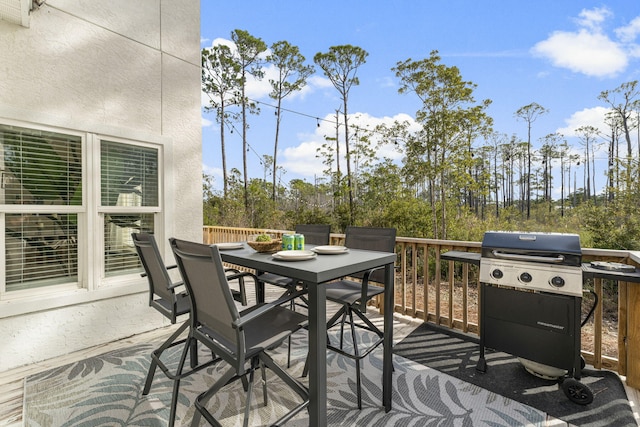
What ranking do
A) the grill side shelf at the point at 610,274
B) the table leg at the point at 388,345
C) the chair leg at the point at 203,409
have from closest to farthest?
the chair leg at the point at 203,409 < the grill side shelf at the point at 610,274 < the table leg at the point at 388,345

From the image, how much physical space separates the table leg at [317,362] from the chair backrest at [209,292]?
1.14 feet

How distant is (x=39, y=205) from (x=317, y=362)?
2.74 m

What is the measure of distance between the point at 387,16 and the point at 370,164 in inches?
222

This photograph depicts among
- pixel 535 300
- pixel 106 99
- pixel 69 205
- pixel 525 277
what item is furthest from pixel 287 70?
pixel 535 300

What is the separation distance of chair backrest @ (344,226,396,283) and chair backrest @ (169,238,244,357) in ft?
4.45

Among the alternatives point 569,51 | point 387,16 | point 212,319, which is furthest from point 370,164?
point 212,319

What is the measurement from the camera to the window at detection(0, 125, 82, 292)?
2.43 metres

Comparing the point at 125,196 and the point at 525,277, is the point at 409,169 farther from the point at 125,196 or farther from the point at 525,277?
the point at 125,196

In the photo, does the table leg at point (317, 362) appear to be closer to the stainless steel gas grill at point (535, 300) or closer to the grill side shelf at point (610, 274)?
the stainless steel gas grill at point (535, 300)

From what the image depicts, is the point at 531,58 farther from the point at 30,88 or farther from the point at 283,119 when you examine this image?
the point at 30,88

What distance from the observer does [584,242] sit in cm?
677

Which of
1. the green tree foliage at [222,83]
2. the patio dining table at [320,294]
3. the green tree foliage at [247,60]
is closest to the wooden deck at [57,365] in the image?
the patio dining table at [320,294]

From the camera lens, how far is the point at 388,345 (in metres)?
1.95

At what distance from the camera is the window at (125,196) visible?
116 inches
